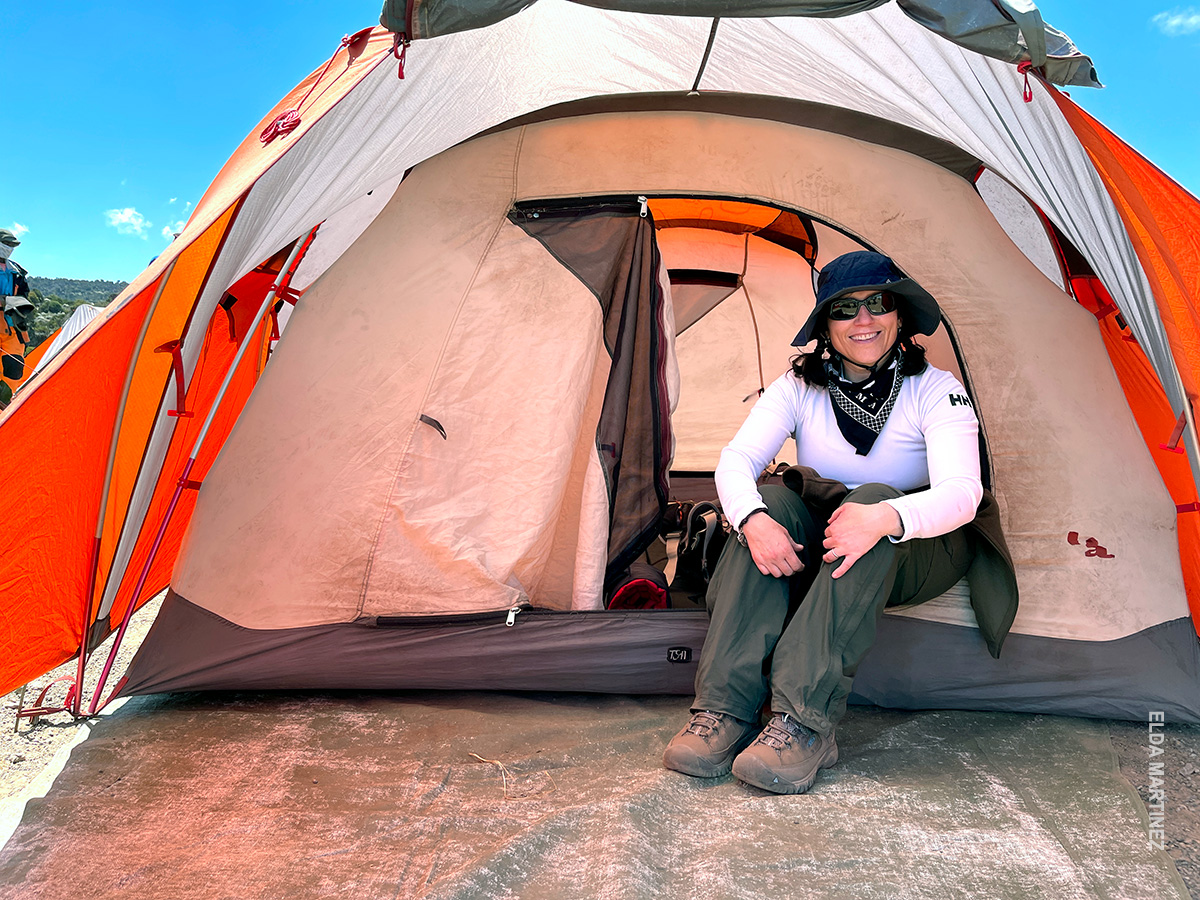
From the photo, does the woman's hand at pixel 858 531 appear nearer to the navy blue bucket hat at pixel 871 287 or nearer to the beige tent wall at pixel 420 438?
the navy blue bucket hat at pixel 871 287

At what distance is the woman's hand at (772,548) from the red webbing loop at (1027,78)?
1000mm

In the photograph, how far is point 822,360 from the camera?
2.16m

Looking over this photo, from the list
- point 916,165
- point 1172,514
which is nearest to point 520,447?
point 916,165

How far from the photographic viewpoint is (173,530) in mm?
2689

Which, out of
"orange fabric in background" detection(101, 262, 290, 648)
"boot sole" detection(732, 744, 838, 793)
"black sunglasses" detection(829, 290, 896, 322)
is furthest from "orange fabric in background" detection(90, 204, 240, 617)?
"boot sole" detection(732, 744, 838, 793)

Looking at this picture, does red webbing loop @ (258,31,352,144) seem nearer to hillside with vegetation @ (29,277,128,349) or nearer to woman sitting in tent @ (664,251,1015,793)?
woman sitting in tent @ (664,251,1015,793)

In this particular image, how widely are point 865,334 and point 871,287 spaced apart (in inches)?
4.2

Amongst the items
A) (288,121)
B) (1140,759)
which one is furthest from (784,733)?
(288,121)

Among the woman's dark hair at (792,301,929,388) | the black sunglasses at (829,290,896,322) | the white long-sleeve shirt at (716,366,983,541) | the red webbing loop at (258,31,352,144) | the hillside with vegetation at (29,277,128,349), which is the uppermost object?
the hillside with vegetation at (29,277,128,349)

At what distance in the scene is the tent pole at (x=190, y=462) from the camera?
2.12 metres

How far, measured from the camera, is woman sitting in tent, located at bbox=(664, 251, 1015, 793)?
175 centimetres

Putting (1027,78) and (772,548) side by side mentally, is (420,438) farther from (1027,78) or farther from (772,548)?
(1027,78)

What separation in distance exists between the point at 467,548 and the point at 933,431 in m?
1.23

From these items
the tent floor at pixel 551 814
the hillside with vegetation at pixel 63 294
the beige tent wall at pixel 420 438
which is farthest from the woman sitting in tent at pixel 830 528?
the hillside with vegetation at pixel 63 294
